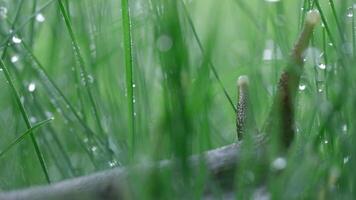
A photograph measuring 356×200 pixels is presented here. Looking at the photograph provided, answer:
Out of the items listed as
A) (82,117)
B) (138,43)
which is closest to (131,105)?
(82,117)

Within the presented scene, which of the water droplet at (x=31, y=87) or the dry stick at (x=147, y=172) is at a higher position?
the water droplet at (x=31, y=87)

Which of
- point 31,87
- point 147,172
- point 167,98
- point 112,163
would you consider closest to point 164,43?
point 167,98

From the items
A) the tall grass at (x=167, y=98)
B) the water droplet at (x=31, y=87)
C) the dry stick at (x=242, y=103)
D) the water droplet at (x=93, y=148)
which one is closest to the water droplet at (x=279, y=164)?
the tall grass at (x=167, y=98)

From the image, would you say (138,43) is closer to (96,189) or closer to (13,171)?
(13,171)

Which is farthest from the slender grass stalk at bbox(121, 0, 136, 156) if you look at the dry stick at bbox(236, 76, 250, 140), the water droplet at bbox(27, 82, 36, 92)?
the water droplet at bbox(27, 82, 36, 92)

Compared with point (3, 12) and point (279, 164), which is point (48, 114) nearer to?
point (3, 12)

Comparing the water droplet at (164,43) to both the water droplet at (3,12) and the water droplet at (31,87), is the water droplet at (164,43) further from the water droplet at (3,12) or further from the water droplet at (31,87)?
the water droplet at (3,12)

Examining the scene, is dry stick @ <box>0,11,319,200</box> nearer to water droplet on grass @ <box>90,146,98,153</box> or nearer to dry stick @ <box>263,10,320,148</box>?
dry stick @ <box>263,10,320,148</box>
